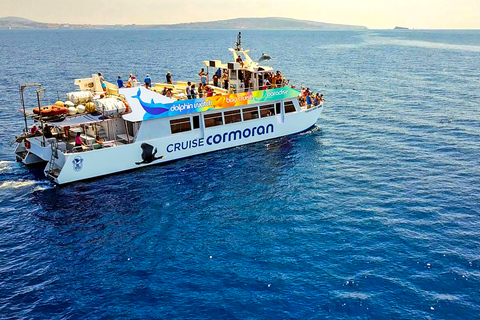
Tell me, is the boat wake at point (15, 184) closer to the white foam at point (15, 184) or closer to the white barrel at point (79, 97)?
the white foam at point (15, 184)

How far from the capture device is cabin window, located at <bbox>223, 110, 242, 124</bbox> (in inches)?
1526

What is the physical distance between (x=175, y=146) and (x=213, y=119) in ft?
14.7

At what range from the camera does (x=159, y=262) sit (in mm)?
22203

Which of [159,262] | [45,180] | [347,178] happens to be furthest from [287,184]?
[45,180]

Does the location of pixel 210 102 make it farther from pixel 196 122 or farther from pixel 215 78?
pixel 215 78

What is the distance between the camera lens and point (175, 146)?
118 feet

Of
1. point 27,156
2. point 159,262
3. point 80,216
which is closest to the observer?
point 159,262

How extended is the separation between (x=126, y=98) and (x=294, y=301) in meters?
21.2

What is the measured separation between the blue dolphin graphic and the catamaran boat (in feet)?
0.26

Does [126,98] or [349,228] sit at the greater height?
[126,98]

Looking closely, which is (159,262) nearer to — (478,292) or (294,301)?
(294,301)

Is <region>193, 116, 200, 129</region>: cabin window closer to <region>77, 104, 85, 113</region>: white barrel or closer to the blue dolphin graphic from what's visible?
the blue dolphin graphic

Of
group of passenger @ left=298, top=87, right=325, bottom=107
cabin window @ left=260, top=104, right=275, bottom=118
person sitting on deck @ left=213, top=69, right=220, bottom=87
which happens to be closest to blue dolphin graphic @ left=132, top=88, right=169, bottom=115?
person sitting on deck @ left=213, top=69, right=220, bottom=87

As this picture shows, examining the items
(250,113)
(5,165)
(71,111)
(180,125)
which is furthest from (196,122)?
(5,165)
